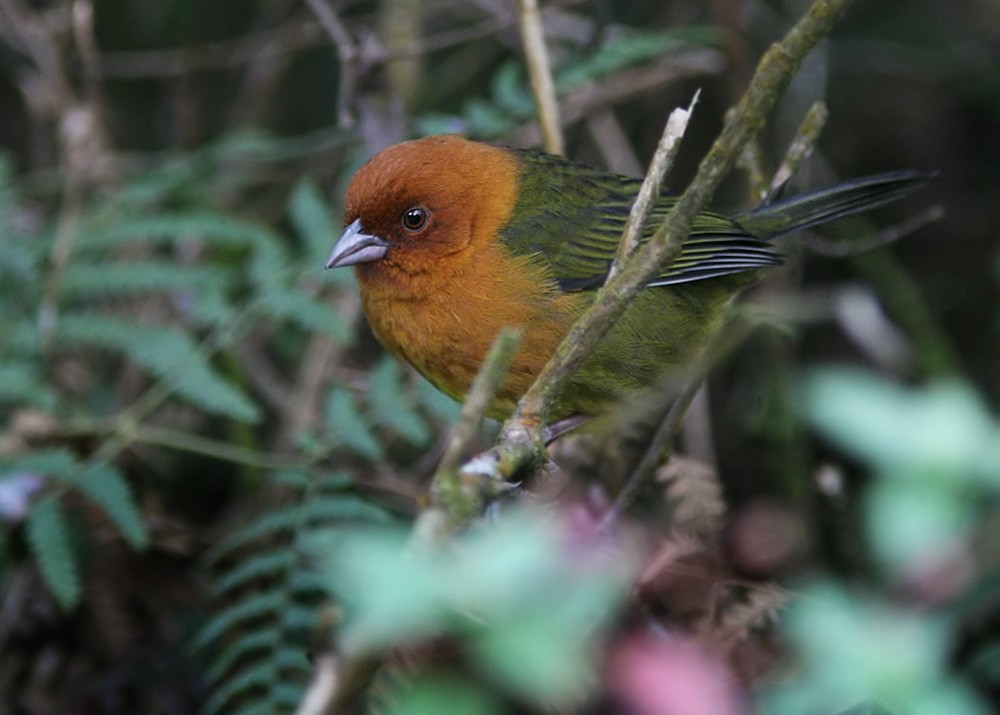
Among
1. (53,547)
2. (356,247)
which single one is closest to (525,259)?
(356,247)

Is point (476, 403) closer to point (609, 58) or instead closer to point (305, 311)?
point (305, 311)

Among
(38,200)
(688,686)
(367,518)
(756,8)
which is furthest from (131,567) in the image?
(756,8)

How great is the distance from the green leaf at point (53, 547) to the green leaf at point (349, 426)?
800mm

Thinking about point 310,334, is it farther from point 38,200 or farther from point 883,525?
point 883,525

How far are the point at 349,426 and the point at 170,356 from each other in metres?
0.67

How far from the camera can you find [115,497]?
3.37 metres

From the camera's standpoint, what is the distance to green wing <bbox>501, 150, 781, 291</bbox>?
3.56 m

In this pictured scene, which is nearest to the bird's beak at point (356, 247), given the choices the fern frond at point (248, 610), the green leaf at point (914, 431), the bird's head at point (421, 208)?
the bird's head at point (421, 208)

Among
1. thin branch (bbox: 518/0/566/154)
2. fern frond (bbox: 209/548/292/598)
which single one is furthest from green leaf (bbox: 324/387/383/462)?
thin branch (bbox: 518/0/566/154)

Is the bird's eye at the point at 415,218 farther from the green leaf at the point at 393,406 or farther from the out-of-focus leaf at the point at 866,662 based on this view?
the out-of-focus leaf at the point at 866,662

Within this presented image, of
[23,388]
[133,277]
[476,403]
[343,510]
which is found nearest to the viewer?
[476,403]

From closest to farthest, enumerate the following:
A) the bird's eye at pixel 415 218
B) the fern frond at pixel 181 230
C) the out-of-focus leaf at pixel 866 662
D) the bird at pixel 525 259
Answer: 1. the out-of-focus leaf at pixel 866 662
2. the bird at pixel 525 259
3. the bird's eye at pixel 415 218
4. the fern frond at pixel 181 230

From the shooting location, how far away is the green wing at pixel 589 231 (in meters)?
3.56

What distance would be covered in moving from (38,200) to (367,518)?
2810 mm
